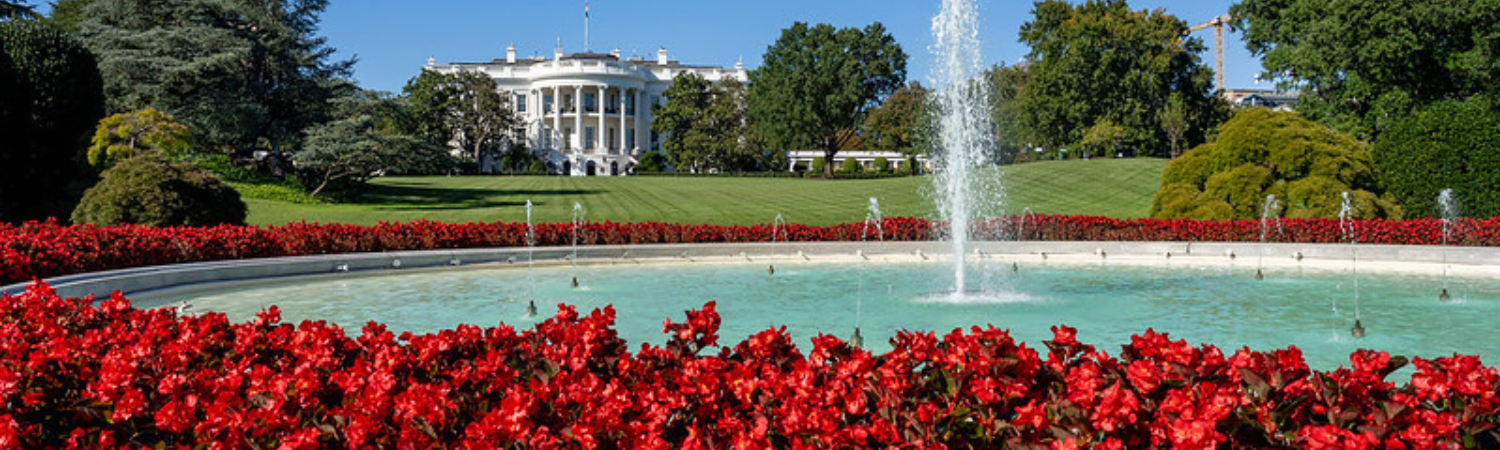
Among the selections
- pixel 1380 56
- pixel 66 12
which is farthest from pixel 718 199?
pixel 66 12

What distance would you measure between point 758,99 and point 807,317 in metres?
50.8

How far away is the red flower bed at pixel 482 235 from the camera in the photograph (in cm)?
1170

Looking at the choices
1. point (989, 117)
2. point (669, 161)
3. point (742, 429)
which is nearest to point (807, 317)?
point (742, 429)

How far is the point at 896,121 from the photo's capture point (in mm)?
76250

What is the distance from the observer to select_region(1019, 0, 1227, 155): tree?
50.3 m

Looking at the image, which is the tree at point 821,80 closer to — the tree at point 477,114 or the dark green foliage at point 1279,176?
the tree at point 477,114

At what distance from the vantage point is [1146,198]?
115ft

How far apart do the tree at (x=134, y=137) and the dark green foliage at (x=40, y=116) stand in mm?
488

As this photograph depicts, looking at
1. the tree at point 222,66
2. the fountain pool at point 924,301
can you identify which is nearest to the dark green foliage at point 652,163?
the tree at point 222,66

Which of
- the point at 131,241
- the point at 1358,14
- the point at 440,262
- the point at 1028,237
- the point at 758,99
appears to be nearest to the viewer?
the point at 131,241

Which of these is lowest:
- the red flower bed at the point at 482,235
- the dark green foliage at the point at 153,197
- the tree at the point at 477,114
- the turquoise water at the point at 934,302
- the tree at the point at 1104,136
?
the turquoise water at the point at 934,302

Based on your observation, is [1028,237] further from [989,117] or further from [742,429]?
[989,117]

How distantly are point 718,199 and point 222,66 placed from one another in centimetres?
1747

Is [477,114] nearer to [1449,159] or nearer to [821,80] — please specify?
[821,80]
